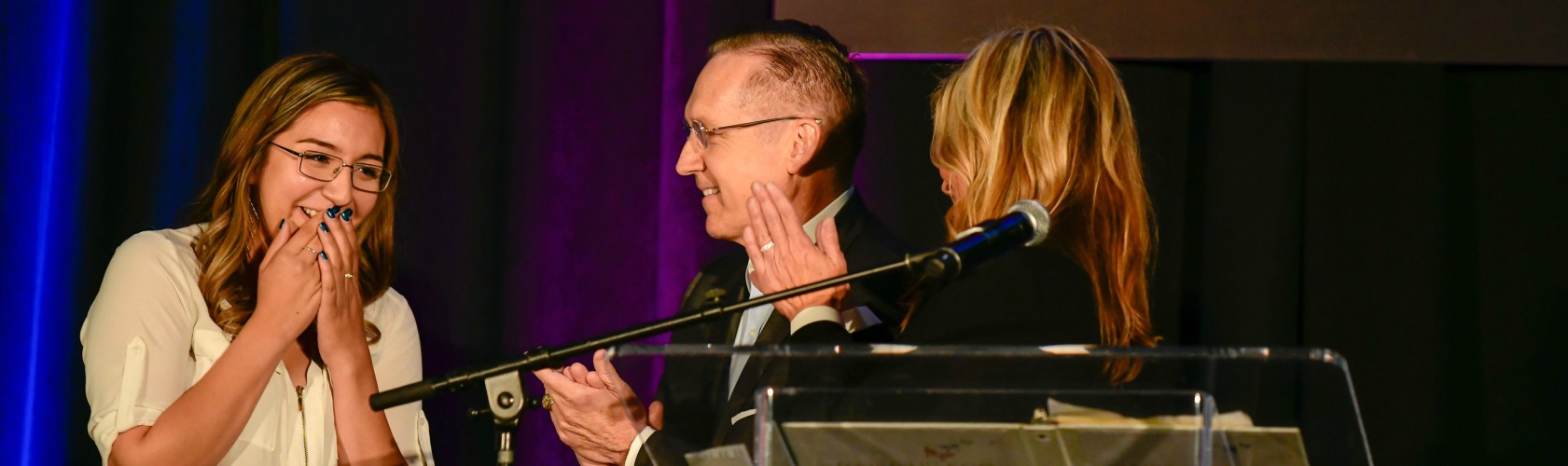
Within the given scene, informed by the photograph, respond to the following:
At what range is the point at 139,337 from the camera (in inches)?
86.0

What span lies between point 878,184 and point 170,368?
1511 mm

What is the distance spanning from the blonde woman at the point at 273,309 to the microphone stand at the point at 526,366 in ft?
2.92

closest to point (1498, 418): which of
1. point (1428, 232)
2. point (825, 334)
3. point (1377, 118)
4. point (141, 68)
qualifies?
point (1428, 232)

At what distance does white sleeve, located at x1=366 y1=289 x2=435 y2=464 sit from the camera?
2453mm

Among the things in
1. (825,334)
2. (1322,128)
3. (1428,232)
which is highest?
(1322,128)

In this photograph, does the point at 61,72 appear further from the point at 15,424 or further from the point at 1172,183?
the point at 1172,183

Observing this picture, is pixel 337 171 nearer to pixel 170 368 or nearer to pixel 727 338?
pixel 170 368

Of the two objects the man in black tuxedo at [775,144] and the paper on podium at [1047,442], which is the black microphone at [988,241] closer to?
the paper on podium at [1047,442]

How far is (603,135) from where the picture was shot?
3076mm

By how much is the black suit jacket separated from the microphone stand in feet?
0.09

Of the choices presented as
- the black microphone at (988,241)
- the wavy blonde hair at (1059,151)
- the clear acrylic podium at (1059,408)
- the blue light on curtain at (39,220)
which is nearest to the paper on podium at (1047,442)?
the clear acrylic podium at (1059,408)

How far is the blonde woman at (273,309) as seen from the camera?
7.13 ft

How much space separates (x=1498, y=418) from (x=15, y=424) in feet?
10.7

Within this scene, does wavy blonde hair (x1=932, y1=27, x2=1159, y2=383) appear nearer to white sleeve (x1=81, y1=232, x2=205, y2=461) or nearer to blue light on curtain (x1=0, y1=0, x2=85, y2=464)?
white sleeve (x1=81, y1=232, x2=205, y2=461)
